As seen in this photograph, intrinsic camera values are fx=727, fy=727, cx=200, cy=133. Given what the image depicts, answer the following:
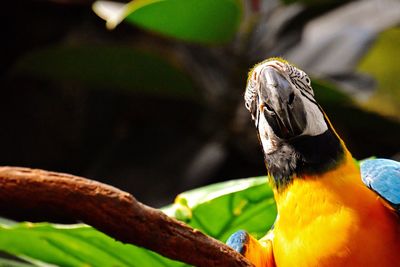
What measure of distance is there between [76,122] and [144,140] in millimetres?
184

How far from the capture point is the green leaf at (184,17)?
1106 mm

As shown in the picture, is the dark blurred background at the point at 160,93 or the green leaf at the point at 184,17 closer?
the green leaf at the point at 184,17

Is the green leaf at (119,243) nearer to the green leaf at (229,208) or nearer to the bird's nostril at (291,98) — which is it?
the green leaf at (229,208)

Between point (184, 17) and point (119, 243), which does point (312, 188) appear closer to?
point (119, 243)

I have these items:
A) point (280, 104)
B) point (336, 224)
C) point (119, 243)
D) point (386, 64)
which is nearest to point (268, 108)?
point (280, 104)

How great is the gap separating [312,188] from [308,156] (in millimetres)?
34

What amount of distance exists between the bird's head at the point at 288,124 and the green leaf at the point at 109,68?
2.26 feet

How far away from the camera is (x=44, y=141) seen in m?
1.79

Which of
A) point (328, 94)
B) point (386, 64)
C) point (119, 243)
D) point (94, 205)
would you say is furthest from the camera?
point (386, 64)

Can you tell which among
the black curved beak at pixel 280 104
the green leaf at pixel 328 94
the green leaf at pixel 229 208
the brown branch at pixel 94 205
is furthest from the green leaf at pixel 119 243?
the green leaf at pixel 328 94

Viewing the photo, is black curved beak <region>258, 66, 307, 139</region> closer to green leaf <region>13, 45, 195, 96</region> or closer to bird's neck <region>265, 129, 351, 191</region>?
bird's neck <region>265, 129, 351, 191</region>

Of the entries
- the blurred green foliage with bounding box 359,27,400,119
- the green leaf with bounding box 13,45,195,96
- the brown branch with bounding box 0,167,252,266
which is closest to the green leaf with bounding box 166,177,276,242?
the brown branch with bounding box 0,167,252,266

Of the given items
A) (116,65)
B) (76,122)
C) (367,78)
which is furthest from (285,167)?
(76,122)

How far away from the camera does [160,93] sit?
5.13 ft
